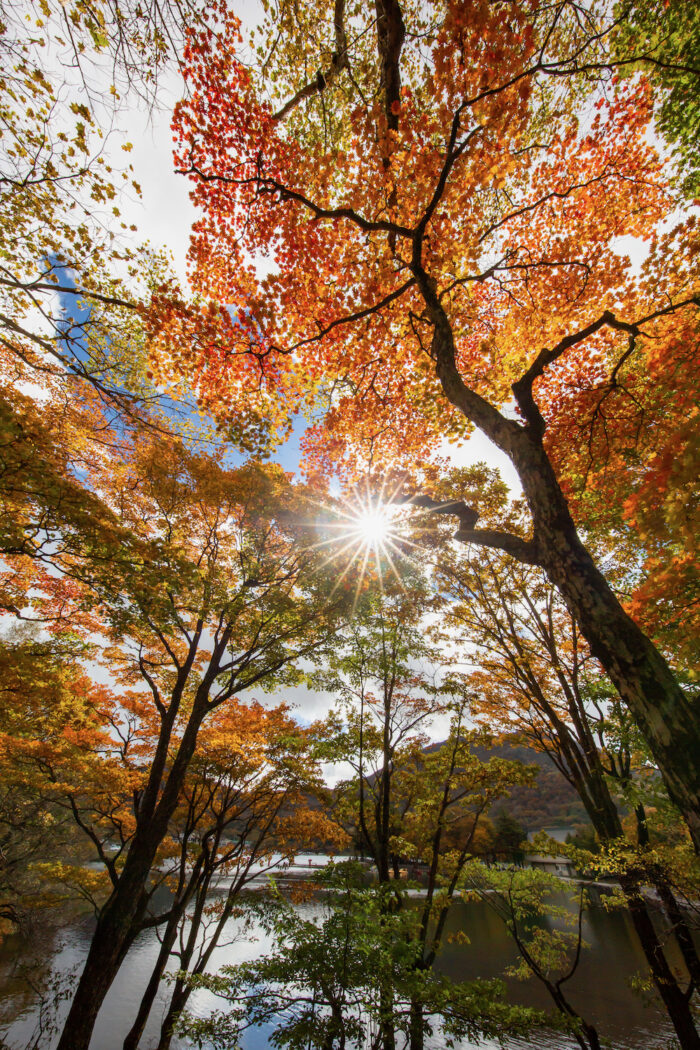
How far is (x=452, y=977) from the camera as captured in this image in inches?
576

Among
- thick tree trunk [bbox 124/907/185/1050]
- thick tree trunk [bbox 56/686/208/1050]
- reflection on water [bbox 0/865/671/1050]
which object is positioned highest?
thick tree trunk [bbox 56/686/208/1050]

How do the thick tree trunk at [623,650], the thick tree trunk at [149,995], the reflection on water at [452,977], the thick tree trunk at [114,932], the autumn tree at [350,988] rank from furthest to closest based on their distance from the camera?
the reflection on water at [452,977] → the thick tree trunk at [149,995] → the thick tree trunk at [114,932] → the autumn tree at [350,988] → the thick tree trunk at [623,650]

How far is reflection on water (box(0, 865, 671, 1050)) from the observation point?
38.2 feet

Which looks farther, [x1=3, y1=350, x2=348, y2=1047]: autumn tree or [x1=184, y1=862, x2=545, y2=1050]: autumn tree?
[x1=3, y1=350, x2=348, y2=1047]: autumn tree

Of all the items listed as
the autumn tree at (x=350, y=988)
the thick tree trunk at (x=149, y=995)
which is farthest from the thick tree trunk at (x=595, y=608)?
the thick tree trunk at (x=149, y=995)

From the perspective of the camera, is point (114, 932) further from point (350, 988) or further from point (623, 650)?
point (623, 650)

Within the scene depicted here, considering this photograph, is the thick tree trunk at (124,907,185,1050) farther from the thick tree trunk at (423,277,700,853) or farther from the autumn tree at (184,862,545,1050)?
the thick tree trunk at (423,277,700,853)

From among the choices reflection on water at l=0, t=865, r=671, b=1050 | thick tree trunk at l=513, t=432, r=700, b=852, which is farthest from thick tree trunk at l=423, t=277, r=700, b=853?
reflection on water at l=0, t=865, r=671, b=1050

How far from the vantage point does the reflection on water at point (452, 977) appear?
38.2ft

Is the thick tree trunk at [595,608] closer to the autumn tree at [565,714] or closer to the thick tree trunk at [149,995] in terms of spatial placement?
the autumn tree at [565,714]

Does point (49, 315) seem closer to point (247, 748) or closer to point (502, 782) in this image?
point (247, 748)

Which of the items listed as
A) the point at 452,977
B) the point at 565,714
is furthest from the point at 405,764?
the point at 452,977

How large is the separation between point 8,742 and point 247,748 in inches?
211

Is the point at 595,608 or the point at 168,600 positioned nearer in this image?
the point at 595,608
